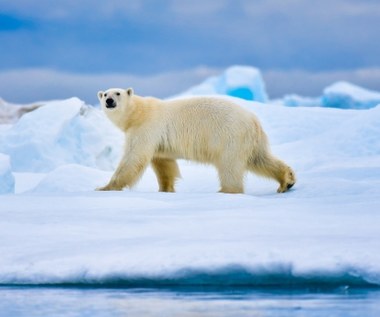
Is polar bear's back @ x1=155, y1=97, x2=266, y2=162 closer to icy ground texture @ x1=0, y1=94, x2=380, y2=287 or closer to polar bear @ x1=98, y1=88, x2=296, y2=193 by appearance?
polar bear @ x1=98, y1=88, x2=296, y2=193

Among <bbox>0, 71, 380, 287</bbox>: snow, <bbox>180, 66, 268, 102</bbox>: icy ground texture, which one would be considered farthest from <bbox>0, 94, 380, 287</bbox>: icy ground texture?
<bbox>180, 66, 268, 102</bbox>: icy ground texture

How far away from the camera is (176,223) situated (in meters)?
5.09

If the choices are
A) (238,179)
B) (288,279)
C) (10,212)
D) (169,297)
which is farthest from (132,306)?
(238,179)

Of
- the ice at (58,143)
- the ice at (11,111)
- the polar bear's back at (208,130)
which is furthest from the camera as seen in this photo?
the ice at (11,111)

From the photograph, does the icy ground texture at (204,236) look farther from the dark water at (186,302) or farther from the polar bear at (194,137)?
the polar bear at (194,137)

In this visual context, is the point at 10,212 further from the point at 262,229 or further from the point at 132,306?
the point at 132,306

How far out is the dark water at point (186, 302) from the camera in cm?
347

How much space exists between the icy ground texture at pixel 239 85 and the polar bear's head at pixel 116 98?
66.0 feet

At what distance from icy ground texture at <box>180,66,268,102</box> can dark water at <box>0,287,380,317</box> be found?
2436 centimetres

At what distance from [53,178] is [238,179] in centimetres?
272

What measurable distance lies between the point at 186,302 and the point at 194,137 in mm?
4178

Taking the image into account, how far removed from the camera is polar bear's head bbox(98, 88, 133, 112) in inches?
316

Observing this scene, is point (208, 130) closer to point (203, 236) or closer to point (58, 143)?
point (203, 236)

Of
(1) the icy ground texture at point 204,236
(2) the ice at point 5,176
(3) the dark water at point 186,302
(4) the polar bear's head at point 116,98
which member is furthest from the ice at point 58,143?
(3) the dark water at point 186,302
